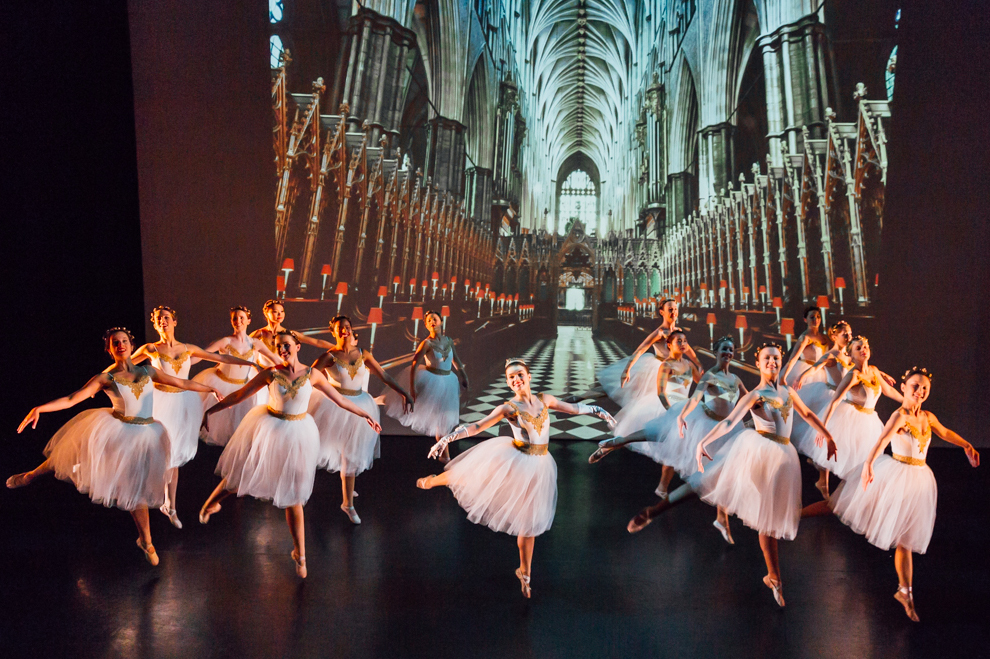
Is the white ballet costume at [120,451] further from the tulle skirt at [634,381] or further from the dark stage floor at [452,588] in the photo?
the tulle skirt at [634,381]

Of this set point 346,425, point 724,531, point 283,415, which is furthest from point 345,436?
point 724,531

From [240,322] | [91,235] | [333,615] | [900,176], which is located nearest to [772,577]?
[333,615]

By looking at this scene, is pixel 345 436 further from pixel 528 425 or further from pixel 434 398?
pixel 528 425

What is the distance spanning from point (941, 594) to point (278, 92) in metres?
7.00

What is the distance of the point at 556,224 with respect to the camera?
703 cm

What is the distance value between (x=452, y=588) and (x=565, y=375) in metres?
3.78

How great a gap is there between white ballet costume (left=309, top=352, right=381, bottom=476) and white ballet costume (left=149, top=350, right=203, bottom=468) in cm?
105

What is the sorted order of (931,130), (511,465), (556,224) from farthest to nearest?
(556,224) < (931,130) < (511,465)

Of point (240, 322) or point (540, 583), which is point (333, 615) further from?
point (240, 322)

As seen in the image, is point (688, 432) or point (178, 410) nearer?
point (688, 432)

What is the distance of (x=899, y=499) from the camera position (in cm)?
252

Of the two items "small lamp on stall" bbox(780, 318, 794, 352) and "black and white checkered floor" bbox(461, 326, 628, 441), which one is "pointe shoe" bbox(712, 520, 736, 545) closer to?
"black and white checkered floor" bbox(461, 326, 628, 441)

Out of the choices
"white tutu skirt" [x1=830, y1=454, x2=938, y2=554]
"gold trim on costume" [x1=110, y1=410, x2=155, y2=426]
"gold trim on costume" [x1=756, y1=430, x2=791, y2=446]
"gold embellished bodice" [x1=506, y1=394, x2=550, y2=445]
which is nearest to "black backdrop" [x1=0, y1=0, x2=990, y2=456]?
"gold trim on costume" [x1=110, y1=410, x2=155, y2=426]

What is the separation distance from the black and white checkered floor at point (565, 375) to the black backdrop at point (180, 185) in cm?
296
